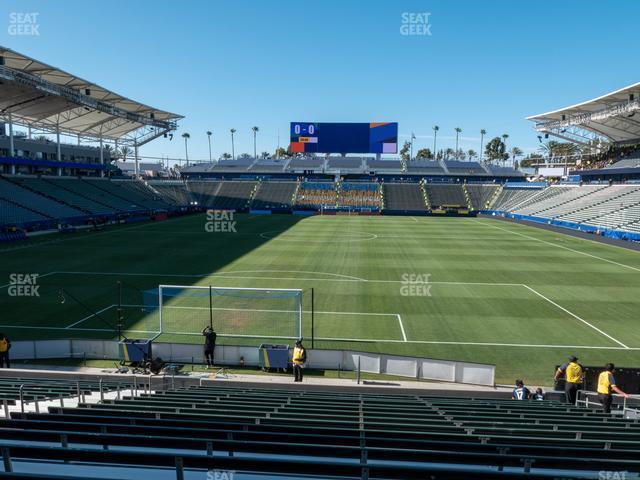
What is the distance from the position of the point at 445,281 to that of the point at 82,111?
6102 centimetres

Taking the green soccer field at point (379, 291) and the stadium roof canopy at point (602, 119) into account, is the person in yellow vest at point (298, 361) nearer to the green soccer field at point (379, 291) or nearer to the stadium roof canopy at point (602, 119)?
the green soccer field at point (379, 291)

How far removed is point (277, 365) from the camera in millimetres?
15945

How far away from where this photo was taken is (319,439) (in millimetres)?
5434

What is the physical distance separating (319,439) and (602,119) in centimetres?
7282

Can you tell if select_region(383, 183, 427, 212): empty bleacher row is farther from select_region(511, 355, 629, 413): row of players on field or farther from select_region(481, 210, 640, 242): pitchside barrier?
select_region(511, 355, 629, 413): row of players on field

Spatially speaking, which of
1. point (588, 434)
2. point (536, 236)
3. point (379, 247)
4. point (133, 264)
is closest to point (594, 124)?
point (536, 236)

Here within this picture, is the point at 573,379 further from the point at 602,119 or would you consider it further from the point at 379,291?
the point at 602,119

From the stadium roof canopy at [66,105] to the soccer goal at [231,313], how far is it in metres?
34.7

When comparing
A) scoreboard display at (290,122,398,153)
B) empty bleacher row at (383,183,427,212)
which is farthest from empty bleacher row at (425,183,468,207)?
scoreboard display at (290,122,398,153)

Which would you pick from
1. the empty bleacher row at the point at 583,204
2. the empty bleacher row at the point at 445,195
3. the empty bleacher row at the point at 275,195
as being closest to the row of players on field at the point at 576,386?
the empty bleacher row at the point at 583,204

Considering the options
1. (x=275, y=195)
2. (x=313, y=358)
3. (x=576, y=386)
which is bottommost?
(x=313, y=358)

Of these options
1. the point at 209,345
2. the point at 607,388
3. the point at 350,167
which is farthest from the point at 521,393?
the point at 350,167

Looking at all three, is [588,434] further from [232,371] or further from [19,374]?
[19,374]

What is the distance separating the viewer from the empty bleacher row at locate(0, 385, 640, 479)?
12.9 ft
